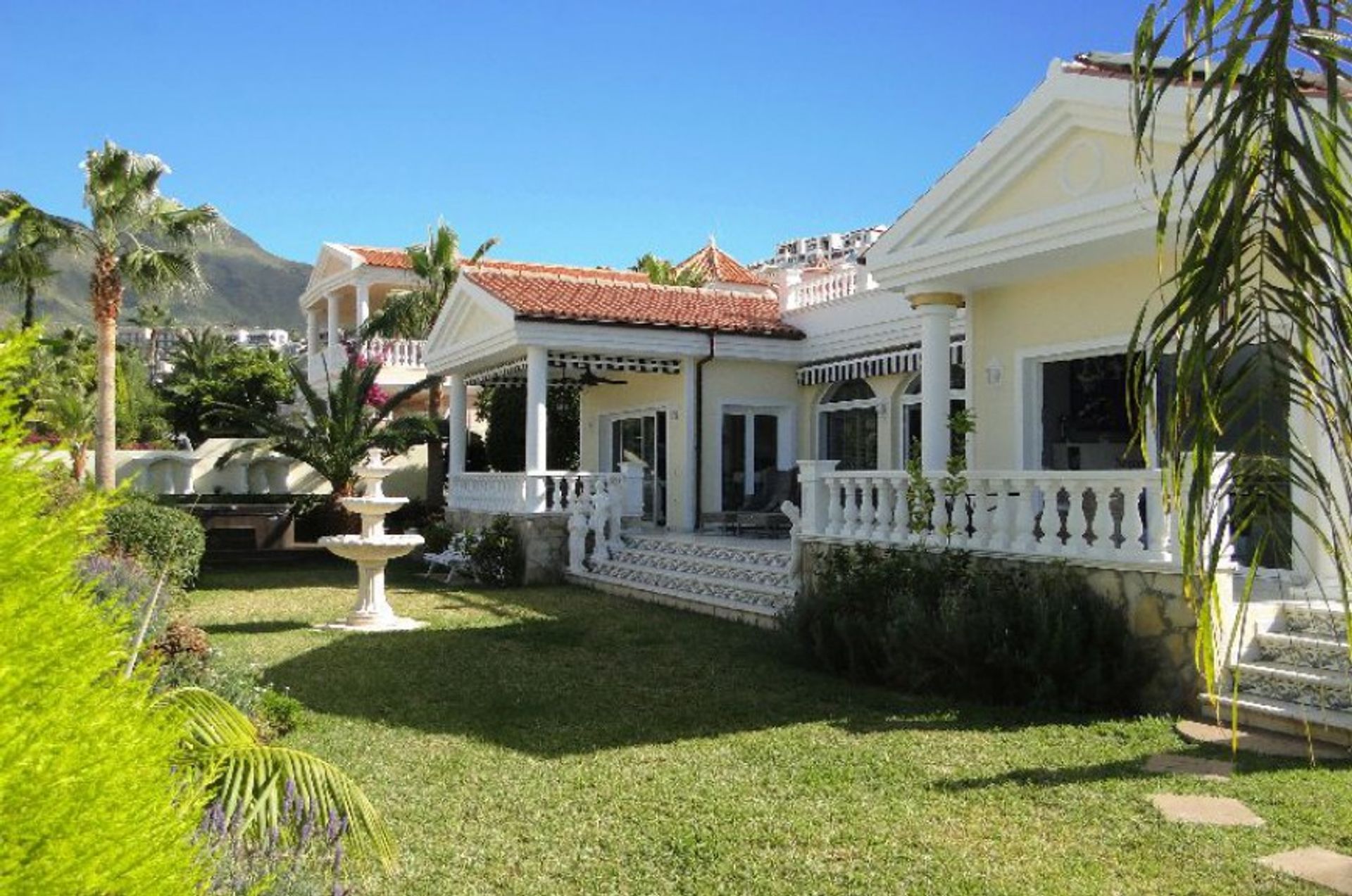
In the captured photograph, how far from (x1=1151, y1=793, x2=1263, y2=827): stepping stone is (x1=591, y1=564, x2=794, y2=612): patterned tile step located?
746 centimetres

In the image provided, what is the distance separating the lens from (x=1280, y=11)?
3037mm

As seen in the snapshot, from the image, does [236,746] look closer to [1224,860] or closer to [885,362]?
[1224,860]

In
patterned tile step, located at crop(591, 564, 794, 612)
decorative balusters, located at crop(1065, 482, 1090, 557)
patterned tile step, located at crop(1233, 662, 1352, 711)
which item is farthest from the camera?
patterned tile step, located at crop(591, 564, 794, 612)

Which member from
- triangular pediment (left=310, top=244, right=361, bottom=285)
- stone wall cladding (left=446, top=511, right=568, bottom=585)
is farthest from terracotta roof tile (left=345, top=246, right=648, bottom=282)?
→ stone wall cladding (left=446, top=511, right=568, bottom=585)

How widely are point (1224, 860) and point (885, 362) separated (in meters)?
14.9

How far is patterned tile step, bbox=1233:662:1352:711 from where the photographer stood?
8.60m

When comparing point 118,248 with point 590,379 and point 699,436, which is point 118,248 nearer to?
point 590,379

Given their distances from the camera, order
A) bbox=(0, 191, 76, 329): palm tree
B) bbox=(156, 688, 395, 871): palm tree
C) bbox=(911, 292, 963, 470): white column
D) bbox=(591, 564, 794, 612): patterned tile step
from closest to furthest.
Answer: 1. bbox=(156, 688, 395, 871): palm tree
2. bbox=(911, 292, 963, 470): white column
3. bbox=(591, 564, 794, 612): patterned tile step
4. bbox=(0, 191, 76, 329): palm tree

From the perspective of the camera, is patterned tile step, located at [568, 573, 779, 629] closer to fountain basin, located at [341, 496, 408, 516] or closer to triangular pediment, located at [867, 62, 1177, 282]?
fountain basin, located at [341, 496, 408, 516]

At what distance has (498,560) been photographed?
20.8m

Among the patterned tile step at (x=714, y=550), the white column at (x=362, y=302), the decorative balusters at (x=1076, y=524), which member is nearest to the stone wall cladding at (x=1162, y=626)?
the decorative balusters at (x=1076, y=524)

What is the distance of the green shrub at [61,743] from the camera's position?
2.23m

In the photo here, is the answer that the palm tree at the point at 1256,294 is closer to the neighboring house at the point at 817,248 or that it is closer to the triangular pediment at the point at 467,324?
the triangular pediment at the point at 467,324

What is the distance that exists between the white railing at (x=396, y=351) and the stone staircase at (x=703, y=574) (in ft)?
61.4
